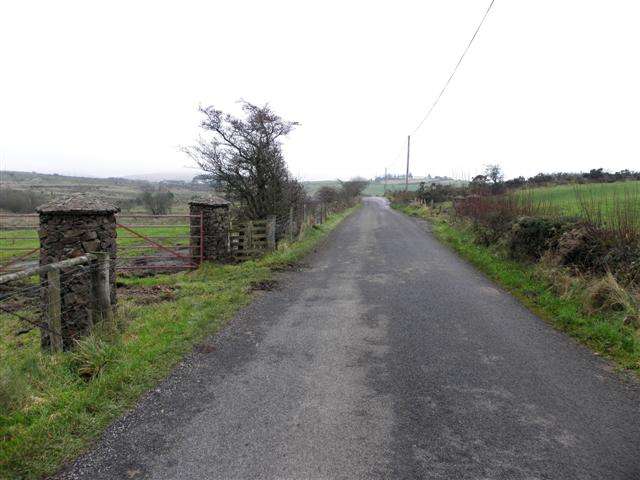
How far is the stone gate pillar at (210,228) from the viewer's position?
37.8 feet

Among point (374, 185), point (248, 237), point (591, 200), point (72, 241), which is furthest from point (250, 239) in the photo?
point (374, 185)

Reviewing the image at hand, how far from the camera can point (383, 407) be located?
3523 mm

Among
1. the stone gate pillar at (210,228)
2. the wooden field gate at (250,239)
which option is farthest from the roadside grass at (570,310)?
the stone gate pillar at (210,228)

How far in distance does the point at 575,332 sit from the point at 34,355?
290 inches

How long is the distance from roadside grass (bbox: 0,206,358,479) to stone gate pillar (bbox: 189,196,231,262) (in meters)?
4.41

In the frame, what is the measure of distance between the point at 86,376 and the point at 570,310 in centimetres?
686

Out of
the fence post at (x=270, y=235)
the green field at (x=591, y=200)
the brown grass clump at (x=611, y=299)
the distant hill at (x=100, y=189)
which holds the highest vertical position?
the distant hill at (x=100, y=189)

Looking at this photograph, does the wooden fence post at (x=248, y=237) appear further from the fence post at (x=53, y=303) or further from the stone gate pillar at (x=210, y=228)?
the fence post at (x=53, y=303)

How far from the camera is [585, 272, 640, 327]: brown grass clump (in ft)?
17.8

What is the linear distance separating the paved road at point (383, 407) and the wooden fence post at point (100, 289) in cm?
180

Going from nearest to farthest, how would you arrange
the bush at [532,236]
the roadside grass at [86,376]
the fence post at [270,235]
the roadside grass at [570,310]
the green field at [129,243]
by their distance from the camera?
the roadside grass at [86,376] < the roadside grass at [570,310] < the bush at [532,236] < the green field at [129,243] < the fence post at [270,235]

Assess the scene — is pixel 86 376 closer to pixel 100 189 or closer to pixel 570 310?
pixel 570 310

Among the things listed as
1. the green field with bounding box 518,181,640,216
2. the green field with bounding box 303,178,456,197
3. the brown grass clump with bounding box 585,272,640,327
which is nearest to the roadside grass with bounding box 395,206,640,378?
the brown grass clump with bounding box 585,272,640,327

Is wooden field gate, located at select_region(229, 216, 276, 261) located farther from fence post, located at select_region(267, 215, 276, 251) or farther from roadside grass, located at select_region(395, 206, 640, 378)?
roadside grass, located at select_region(395, 206, 640, 378)
